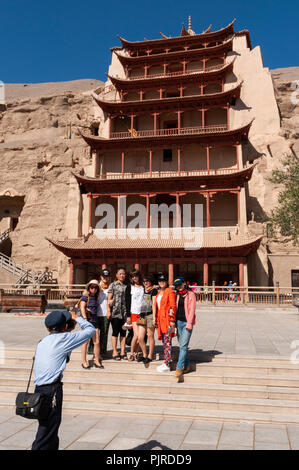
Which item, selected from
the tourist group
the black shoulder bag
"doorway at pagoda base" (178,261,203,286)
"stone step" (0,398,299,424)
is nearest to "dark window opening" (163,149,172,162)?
"doorway at pagoda base" (178,261,203,286)

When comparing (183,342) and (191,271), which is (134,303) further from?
(191,271)

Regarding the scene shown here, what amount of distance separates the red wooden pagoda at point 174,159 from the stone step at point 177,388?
691 inches

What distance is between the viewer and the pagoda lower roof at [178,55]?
3319cm

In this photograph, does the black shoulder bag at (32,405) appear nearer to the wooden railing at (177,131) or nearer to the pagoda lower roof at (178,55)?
the wooden railing at (177,131)

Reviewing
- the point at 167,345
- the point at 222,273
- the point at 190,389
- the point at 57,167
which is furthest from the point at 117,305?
the point at 57,167

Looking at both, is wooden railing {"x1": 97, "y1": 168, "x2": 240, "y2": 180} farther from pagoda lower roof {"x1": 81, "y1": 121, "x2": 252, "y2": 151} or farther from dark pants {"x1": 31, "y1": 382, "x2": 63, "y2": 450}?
dark pants {"x1": 31, "y1": 382, "x2": 63, "y2": 450}

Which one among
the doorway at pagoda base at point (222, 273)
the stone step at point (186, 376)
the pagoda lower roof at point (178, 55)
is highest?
the pagoda lower roof at point (178, 55)

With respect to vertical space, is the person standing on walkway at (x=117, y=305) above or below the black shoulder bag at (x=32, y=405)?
above

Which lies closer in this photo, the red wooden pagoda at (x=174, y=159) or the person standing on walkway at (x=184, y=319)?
the person standing on walkway at (x=184, y=319)

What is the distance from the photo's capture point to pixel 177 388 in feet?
18.7

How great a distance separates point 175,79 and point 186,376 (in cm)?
3059

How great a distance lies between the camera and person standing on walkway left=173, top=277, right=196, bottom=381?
588 cm

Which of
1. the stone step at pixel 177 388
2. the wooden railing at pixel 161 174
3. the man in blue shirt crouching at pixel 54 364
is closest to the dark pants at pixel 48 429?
the man in blue shirt crouching at pixel 54 364
